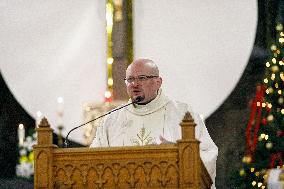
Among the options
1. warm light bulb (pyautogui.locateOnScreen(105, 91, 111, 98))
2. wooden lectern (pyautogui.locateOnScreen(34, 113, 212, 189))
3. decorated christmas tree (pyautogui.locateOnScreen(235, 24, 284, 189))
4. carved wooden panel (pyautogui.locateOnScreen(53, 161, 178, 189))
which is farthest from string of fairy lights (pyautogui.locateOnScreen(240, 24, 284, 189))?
carved wooden panel (pyautogui.locateOnScreen(53, 161, 178, 189))

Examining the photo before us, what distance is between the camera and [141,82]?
15.7 feet

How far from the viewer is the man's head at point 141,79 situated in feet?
15.5

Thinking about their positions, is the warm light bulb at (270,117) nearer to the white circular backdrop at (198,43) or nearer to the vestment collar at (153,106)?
the white circular backdrop at (198,43)

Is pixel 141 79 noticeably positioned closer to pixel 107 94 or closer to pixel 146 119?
pixel 146 119

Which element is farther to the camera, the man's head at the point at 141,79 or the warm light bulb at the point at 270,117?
the warm light bulb at the point at 270,117

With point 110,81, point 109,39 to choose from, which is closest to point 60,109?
point 110,81

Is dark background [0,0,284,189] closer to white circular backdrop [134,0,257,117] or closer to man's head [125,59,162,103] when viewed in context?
white circular backdrop [134,0,257,117]

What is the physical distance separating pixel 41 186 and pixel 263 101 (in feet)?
12.7

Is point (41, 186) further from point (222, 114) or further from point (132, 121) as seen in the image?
point (222, 114)

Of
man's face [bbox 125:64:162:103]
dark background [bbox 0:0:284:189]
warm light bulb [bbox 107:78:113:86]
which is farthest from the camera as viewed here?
dark background [bbox 0:0:284:189]

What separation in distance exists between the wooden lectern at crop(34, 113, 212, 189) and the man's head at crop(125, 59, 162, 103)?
860mm

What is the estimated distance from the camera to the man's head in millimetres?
4711

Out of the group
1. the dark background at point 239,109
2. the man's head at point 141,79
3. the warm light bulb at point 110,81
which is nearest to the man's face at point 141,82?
the man's head at point 141,79

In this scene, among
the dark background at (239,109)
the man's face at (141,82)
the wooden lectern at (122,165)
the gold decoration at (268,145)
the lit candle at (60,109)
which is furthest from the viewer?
the dark background at (239,109)
